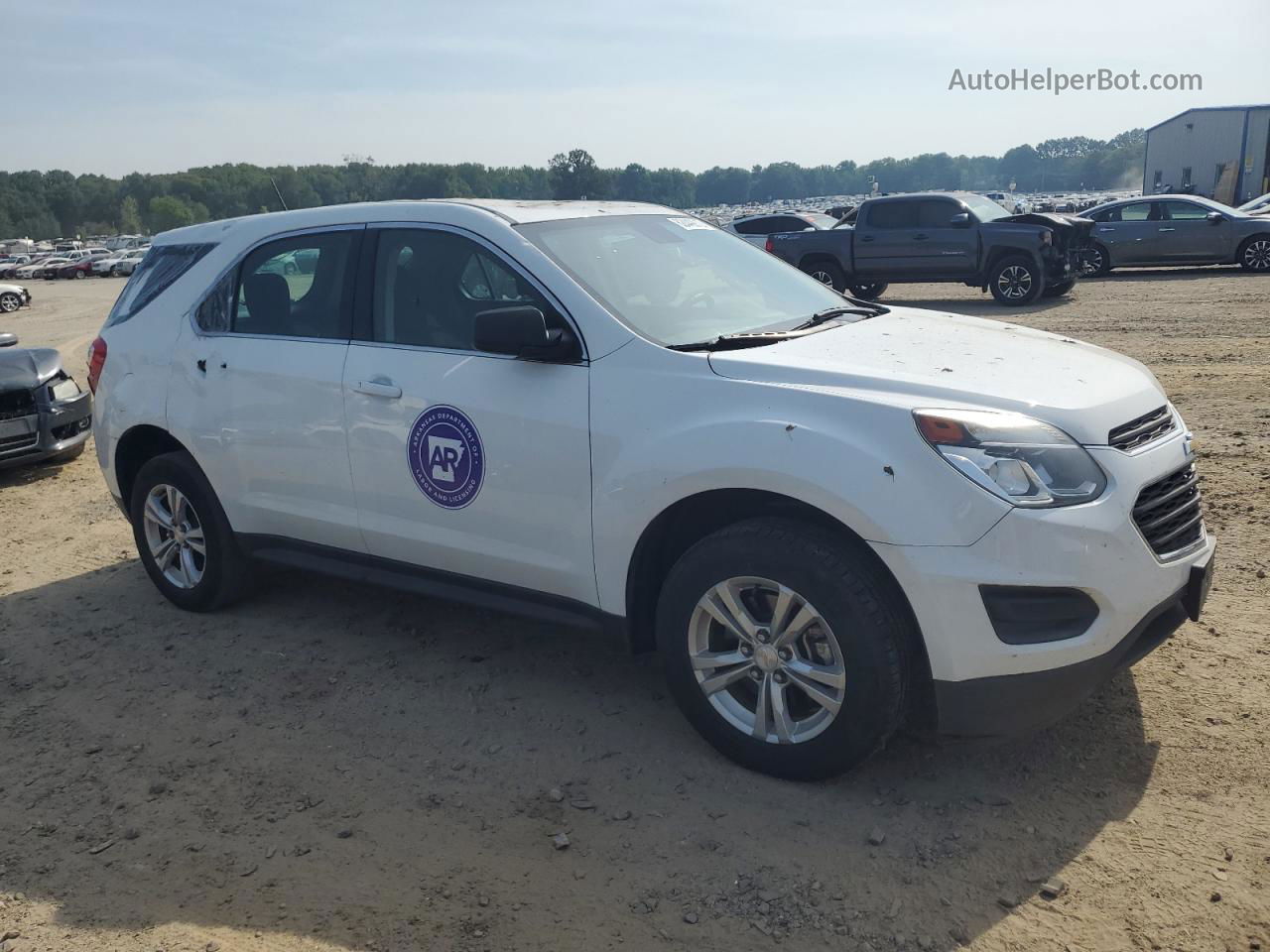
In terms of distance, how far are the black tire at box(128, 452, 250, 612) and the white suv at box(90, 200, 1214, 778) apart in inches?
0.8

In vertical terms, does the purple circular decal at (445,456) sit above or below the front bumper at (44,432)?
above

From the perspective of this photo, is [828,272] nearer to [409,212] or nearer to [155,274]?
[155,274]

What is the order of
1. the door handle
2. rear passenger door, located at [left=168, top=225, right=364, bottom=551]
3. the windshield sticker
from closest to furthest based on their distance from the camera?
1. the door handle
2. rear passenger door, located at [left=168, top=225, right=364, bottom=551]
3. the windshield sticker

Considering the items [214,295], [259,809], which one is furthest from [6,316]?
[259,809]

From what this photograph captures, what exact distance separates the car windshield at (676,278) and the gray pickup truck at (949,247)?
42.9 feet

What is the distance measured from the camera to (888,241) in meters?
17.8

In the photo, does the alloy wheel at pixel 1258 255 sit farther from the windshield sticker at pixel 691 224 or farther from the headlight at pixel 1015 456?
the headlight at pixel 1015 456

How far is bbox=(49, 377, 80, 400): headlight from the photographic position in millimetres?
8468

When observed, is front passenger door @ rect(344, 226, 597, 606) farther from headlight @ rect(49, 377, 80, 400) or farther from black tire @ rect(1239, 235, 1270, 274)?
black tire @ rect(1239, 235, 1270, 274)

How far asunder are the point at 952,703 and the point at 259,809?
2258 mm

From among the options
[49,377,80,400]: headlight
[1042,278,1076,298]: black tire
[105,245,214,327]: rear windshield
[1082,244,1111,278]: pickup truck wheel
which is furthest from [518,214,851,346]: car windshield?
[1082,244,1111,278]: pickup truck wheel

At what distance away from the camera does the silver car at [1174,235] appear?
753 inches

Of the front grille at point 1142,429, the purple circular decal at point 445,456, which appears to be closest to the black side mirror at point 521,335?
the purple circular decal at point 445,456

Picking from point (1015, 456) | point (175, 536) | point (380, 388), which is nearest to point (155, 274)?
point (175, 536)
